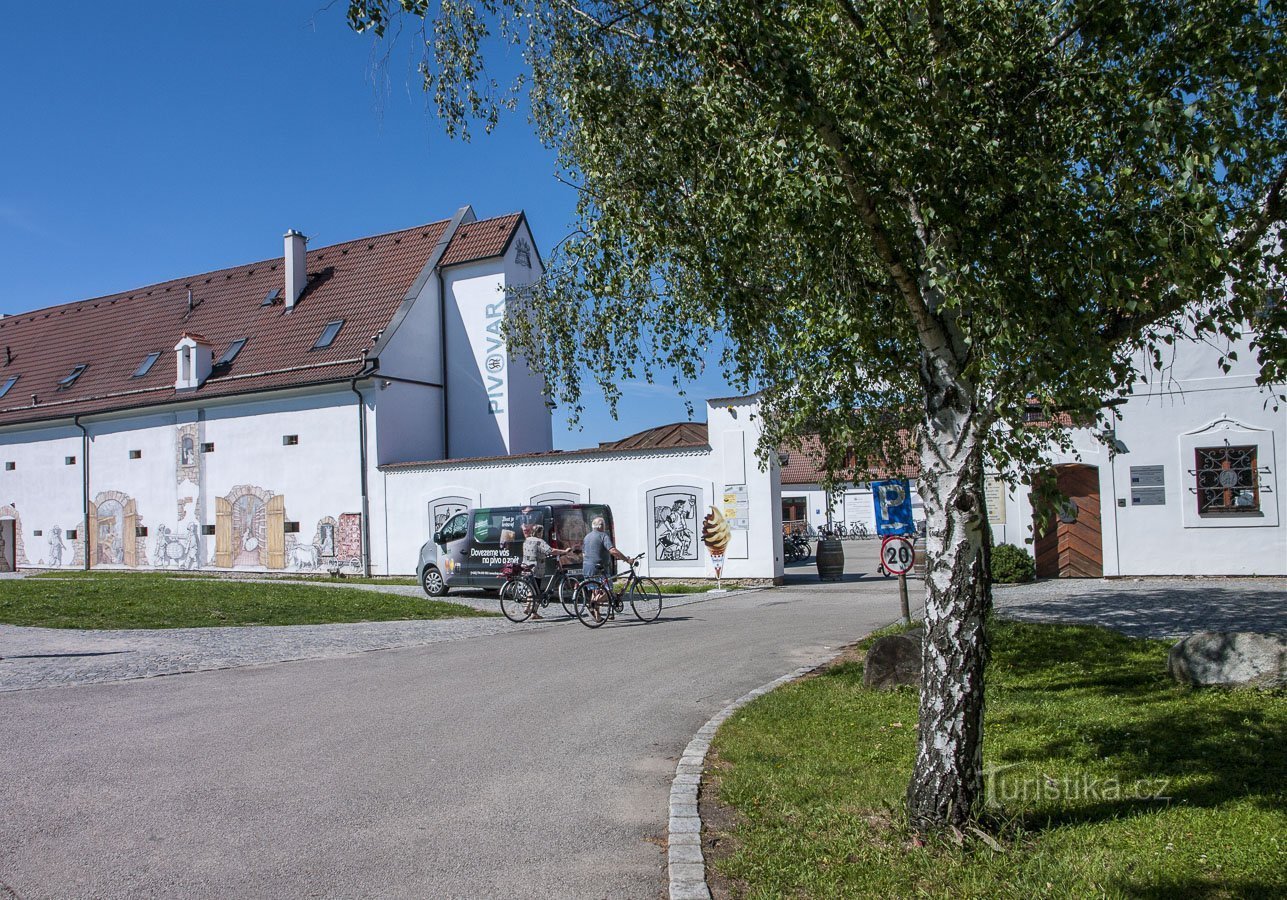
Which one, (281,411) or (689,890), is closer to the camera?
(689,890)

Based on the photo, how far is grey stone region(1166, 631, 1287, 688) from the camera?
8.24m

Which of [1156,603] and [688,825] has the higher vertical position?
[688,825]

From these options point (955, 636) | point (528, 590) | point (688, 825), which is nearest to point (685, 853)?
point (688, 825)

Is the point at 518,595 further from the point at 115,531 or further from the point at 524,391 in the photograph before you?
the point at 115,531

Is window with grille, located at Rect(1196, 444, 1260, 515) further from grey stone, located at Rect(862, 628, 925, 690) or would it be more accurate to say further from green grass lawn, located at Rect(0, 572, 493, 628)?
green grass lawn, located at Rect(0, 572, 493, 628)

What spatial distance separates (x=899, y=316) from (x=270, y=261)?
35692 millimetres

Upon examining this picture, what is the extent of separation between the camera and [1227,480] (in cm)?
2012

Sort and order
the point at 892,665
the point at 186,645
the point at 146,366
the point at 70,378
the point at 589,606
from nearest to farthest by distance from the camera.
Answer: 1. the point at 892,665
2. the point at 186,645
3. the point at 589,606
4. the point at 146,366
5. the point at 70,378

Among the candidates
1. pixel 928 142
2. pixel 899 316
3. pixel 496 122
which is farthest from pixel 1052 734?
pixel 496 122

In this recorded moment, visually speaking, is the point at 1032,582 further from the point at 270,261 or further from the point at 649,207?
the point at 270,261

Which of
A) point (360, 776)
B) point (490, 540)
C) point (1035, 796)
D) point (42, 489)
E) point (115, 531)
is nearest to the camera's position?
Answer: point (1035, 796)

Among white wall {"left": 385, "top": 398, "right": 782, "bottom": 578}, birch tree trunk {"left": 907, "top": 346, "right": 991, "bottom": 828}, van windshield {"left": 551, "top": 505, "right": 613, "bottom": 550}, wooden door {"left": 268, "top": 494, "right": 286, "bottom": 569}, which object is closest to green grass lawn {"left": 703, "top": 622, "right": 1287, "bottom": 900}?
birch tree trunk {"left": 907, "top": 346, "right": 991, "bottom": 828}

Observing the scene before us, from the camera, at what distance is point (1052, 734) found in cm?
710

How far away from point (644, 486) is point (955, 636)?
20.4 meters
